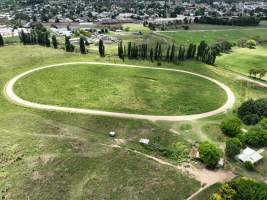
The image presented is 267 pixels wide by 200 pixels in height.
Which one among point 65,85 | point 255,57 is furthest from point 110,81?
point 255,57

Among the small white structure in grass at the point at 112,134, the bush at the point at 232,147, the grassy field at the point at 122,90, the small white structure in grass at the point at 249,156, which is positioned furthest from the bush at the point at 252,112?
the small white structure in grass at the point at 112,134

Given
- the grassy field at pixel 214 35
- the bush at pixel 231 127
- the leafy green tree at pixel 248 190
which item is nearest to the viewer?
the leafy green tree at pixel 248 190

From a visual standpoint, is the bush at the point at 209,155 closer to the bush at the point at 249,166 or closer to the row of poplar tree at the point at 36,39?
the bush at the point at 249,166

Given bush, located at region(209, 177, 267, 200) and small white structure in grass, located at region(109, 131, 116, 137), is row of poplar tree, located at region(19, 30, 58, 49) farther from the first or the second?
bush, located at region(209, 177, 267, 200)

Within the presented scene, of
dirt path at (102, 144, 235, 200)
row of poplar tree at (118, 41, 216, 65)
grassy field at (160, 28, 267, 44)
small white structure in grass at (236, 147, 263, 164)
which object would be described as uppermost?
row of poplar tree at (118, 41, 216, 65)

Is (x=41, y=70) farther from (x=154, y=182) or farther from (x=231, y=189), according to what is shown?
(x=231, y=189)

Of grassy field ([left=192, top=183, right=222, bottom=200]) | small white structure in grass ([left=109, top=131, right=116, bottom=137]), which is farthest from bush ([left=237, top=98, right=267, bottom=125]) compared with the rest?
small white structure in grass ([left=109, top=131, right=116, bottom=137])
